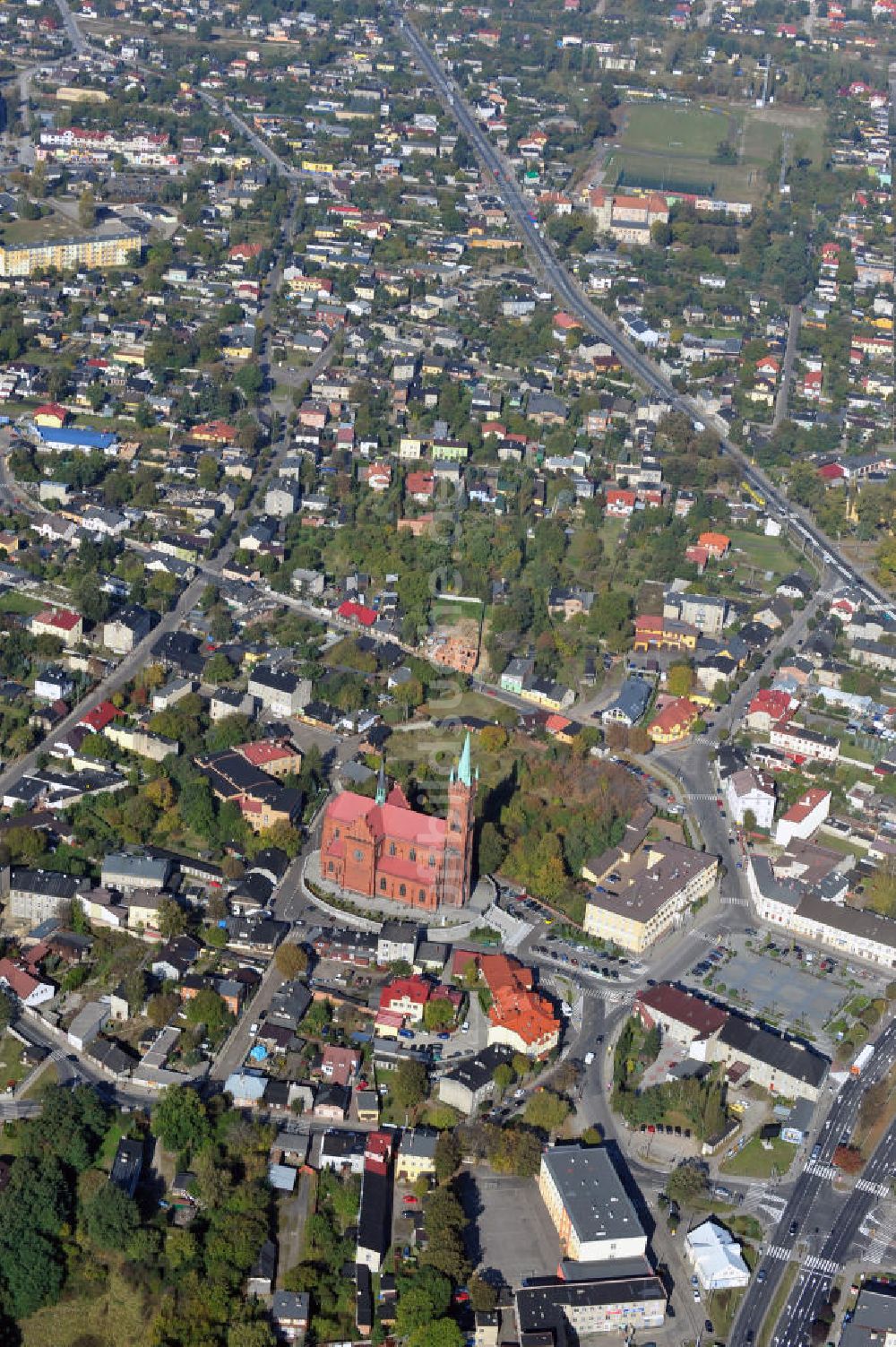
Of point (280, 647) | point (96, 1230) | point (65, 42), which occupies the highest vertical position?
point (96, 1230)

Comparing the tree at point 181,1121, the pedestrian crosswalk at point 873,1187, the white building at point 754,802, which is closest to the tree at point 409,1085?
the tree at point 181,1121

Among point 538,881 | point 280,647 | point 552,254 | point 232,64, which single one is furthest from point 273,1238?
point 232,64

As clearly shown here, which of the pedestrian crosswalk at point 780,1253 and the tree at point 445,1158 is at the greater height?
the pedestrian crosswalk at point 780,1253

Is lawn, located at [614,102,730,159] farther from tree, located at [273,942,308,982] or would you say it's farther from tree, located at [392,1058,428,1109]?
tree, located at [392,1058,428,1109]

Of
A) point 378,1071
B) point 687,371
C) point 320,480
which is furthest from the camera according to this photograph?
point 687,371

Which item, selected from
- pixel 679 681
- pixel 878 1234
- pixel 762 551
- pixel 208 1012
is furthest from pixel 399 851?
pixel 762 551

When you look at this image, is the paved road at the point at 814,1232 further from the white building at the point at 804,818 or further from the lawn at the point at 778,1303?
the white building at the point at 804,818

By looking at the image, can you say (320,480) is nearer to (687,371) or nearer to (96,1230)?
(687,371)
